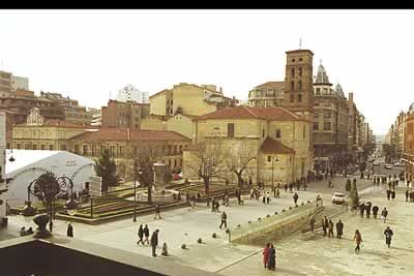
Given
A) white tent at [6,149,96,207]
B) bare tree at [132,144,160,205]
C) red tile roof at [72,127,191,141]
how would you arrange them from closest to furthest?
1. white tent at [6,149,96,207]
2. bare tree at [132,144,160,205]
3. red tile roof at [72,127,191,141]

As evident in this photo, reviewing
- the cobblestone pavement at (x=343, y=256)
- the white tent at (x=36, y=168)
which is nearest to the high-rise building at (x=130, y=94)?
the white tent at (x=36, y=168)

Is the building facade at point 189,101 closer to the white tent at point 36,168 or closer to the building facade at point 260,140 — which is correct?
the building facade at point 260,140

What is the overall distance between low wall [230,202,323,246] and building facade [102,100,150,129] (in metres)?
58.8

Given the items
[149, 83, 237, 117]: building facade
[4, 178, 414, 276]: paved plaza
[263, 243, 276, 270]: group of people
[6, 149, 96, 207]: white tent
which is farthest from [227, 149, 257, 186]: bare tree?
[263, 243, 276, 270]: group of people

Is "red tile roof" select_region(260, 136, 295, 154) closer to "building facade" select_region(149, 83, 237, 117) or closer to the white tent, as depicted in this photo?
the white tent

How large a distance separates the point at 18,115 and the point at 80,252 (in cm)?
8158

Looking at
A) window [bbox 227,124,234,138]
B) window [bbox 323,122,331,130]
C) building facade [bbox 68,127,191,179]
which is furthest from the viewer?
window [bbox 323,122,331,130]

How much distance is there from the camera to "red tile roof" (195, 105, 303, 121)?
1959 inches

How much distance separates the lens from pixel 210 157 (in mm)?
43594

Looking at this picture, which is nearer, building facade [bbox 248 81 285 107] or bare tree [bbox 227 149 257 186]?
bare tree [bbox 227 149 257 186]

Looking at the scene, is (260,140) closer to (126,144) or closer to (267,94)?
(126,144)

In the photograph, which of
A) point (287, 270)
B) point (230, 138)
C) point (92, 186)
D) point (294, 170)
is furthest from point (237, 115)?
point (287, 270)

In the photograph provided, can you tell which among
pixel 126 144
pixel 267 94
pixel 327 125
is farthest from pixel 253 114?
pixel 267 94
